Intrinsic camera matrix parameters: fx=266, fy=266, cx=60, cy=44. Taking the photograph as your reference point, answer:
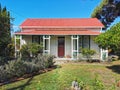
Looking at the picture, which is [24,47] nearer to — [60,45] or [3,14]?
[60,45]

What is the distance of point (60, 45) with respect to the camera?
29141 mm

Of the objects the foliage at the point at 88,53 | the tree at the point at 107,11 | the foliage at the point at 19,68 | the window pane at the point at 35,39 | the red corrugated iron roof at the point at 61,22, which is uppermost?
the tree at the point at 107,11

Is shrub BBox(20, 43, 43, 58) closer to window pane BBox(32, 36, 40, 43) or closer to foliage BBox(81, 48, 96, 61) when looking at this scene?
window pane BBox(32, 36, 40, 43)

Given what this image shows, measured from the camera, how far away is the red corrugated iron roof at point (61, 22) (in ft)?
99.7

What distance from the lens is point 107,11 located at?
135 feet

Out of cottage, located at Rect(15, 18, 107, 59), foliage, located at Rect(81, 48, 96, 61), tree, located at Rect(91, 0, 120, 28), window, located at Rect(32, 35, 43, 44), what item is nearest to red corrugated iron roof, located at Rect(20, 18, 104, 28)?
cottage, located at Rect(15, 18, 107, 59)

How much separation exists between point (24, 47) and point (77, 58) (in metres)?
5.72

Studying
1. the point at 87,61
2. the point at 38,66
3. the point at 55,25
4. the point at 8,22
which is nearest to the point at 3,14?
the point at 8,22

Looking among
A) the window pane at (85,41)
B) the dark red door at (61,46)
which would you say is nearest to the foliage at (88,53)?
the window pane at (85,41)

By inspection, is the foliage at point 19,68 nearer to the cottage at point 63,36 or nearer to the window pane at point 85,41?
the cottage at point 63,36

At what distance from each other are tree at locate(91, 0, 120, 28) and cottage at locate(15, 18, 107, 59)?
9.34 meters

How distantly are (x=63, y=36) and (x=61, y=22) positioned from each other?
10.5ft

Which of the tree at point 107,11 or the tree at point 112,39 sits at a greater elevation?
the tree at point 107,11

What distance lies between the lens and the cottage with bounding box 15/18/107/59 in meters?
27.9
